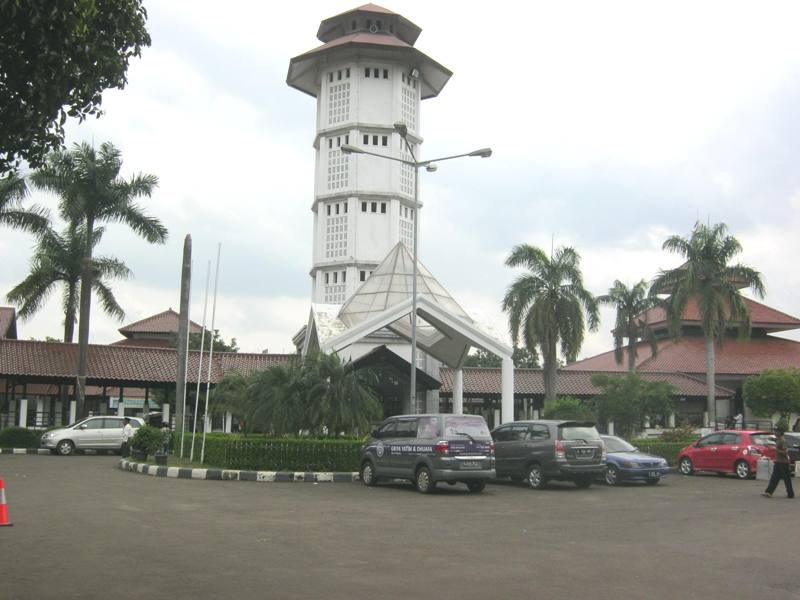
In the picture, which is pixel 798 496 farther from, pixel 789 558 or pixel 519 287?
pixel 519 287

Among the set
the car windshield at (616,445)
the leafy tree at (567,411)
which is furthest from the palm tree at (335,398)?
the leafy tree at (567,411)

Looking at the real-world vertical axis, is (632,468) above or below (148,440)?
below

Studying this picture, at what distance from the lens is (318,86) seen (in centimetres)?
5344

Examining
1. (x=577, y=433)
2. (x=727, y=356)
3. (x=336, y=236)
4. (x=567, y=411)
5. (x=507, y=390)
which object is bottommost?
(x=577, y=433)

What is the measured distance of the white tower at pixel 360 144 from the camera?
48531 millimetres

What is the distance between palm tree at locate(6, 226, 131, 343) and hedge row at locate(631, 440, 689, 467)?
77.5ft

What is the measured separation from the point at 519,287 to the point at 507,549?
92.2 feet

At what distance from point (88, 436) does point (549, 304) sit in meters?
20.1

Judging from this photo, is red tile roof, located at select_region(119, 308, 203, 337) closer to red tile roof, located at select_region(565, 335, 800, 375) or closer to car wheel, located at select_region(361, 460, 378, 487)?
red tile roof, located at select_region(565, 335, 800, 375)

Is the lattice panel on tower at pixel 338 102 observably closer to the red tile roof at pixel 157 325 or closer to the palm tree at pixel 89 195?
the palm tree at pixel 89 195

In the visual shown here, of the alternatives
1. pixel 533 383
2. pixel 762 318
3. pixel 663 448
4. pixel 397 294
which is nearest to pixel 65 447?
pixel 397 294

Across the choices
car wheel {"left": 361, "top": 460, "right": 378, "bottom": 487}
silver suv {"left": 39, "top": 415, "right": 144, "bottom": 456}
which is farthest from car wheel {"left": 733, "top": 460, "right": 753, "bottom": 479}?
silver suv {"left": 39, "top": 415, "right": 144, "bottom": 456}

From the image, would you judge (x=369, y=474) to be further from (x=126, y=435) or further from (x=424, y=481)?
(x=126, y=435)

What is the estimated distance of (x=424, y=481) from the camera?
1783cm
